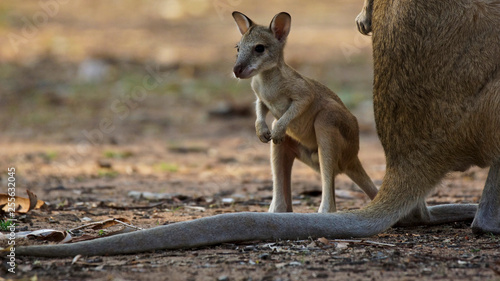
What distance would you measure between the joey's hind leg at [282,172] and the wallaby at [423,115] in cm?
60

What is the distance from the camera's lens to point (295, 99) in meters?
4.00

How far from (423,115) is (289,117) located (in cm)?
73

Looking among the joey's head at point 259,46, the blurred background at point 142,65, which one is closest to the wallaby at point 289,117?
the joey's head at point 259,46

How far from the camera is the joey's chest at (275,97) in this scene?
4059mm

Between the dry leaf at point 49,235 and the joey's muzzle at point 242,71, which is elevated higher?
the joey's muzzle at point 242,71

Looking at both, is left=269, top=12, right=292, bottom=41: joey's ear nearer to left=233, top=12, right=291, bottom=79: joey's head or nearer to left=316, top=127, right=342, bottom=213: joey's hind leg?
left=233, top=12, right=291, bottom=79: joey's head

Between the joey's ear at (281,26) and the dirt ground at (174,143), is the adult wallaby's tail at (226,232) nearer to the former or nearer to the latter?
the dirt ground at (174,143)

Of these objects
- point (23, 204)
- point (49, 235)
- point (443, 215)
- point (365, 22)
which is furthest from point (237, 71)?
point (23, 204)

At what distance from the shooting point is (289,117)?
3941mm

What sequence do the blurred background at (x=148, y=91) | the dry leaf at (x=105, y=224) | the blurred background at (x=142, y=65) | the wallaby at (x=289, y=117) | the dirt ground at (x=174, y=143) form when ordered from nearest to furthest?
the dirt ground at (x=174, y=143) → the dry leaf at (x=105, y=224) → the wallaby at (x=289, y=117) → the blurred background at (x=148, y=91) → the blurred background at (x=142, y=65)

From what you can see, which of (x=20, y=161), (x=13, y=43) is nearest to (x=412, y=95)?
(x=20, y=161)

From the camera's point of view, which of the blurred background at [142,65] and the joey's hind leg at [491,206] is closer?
the joey's hind leg at [491,206]

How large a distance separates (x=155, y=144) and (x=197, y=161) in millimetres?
1065

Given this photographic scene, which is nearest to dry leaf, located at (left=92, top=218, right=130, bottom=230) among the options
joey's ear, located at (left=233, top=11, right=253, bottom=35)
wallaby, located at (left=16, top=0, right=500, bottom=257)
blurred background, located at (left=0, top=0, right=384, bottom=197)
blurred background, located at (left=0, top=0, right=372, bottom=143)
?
wallaby, located at (left=16, top=0, right=500, bottom=257)
